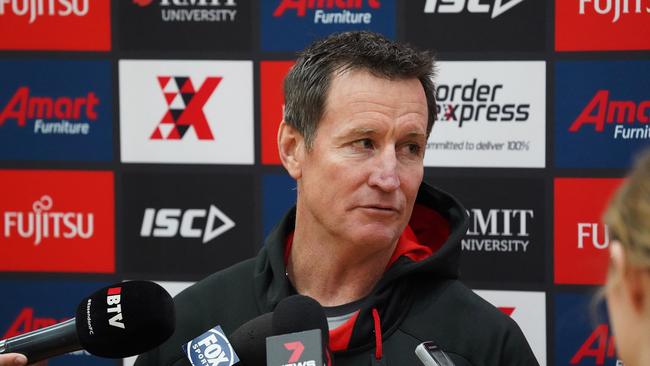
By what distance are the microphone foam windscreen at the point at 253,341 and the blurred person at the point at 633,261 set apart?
2.21 ft

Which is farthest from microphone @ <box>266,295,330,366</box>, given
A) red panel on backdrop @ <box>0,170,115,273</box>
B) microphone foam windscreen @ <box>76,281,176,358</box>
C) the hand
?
red panel on backdrop @ <box>0,170,115,273</box>

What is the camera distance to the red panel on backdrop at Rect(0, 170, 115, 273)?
302 centimetres

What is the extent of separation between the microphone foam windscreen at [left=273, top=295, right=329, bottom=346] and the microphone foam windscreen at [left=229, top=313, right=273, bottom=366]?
9 cm

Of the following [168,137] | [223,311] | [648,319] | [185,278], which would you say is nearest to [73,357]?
[185,278]

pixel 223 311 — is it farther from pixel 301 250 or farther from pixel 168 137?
pixel 168 137

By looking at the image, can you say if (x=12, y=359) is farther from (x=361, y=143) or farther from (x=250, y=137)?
(x=250, y=137)

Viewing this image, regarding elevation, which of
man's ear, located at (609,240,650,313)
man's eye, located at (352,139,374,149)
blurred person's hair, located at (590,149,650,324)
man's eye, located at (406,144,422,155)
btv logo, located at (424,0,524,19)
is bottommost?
man's ear, located at (609,240,650,313)

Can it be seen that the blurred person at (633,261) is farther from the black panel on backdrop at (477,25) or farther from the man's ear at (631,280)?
the black panel on backdrop at (477,25)

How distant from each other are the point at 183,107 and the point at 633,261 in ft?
6.86

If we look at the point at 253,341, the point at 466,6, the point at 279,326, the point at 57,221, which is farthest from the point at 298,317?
the point at 57,221

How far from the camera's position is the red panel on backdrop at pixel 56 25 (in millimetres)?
3000

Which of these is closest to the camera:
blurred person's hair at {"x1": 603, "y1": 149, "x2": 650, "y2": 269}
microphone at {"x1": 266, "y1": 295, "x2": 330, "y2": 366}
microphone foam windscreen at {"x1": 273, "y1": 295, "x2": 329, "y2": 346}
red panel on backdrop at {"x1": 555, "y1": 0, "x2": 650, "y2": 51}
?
blurred person's hair at {"x1": 603, "y1": 149, "x2": 650, "y2": 269}

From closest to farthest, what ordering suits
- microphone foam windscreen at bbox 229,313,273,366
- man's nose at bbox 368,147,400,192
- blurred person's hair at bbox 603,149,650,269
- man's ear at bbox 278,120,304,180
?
blurred person's hair at bbox 603,149,650,269 < microphone foam windscreen at bbox 229,313,273,366 < man's nose at bbox 368,147,400,192 < man's ear at bbox 278,120,304,180

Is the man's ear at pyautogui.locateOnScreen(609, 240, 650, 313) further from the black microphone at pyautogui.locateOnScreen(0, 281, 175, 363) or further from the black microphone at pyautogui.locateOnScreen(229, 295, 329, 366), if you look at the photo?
the black microphone at pyautogui.locateOnScreen(0, 281, 175, 363)
